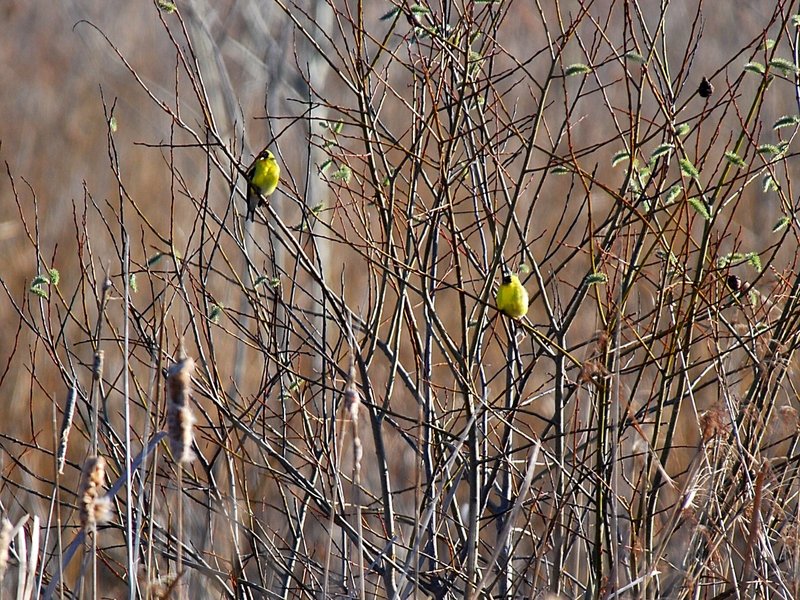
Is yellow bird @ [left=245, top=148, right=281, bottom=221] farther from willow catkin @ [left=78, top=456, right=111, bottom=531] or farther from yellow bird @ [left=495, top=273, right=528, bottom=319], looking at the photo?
willow catkin @ [left=78, top=456, right=111, bottom=531]

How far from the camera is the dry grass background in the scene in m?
2.30

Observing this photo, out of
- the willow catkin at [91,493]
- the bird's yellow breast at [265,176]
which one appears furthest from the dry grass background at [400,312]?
the bird's yellow breast at [265,176]

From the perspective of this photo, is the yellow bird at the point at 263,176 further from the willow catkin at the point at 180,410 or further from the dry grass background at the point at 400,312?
the willow catkin at the point at 180,410

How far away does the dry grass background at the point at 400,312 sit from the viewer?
90.4 inches

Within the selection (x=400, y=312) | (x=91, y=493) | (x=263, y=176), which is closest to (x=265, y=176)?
(x=263, y=176)

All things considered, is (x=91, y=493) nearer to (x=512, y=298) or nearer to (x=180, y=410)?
(x=180, y=410)

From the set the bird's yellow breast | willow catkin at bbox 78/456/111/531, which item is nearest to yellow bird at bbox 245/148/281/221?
the bird's yellow breast

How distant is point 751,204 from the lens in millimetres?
7711

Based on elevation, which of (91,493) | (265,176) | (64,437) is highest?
(265,176)

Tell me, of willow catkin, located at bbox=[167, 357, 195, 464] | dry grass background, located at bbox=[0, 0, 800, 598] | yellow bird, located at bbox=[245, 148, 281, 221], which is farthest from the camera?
yellow bird, located at bbox=[245, 148, 281, 221]

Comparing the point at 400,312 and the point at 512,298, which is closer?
the point at 512,298

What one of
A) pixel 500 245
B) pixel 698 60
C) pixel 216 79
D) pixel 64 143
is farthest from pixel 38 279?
pixel 698 60

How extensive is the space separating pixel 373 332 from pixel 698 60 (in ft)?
29.5

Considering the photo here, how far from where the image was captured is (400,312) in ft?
8.38
